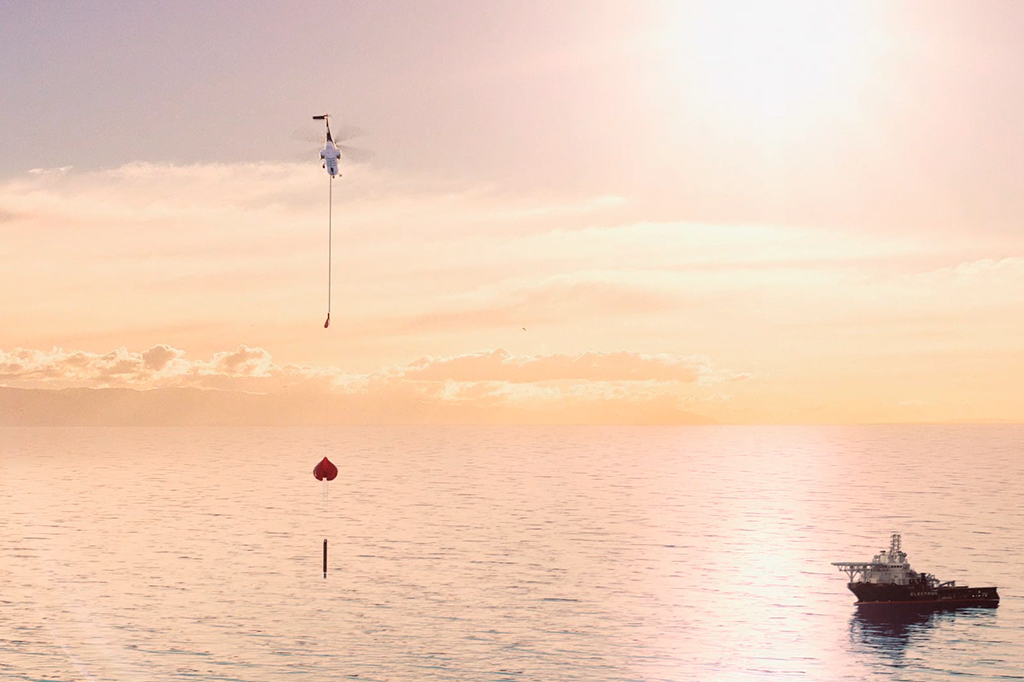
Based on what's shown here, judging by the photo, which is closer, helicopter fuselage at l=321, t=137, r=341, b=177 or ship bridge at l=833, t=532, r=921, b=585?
helicopter fuselage at l=321, t=137, r=341, b=177

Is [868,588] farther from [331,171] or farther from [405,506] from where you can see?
[405,506]

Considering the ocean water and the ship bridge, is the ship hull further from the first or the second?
the ocean water

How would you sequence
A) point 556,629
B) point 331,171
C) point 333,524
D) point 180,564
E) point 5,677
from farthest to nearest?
point 333,524 < point 180,564 < point 556,629 < point 5,677 < point 331,171

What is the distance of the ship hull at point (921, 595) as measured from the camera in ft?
324

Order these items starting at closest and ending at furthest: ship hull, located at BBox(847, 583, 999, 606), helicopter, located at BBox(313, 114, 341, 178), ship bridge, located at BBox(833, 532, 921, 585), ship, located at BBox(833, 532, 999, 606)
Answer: helicopter, located at BBox(313, 114, 341, 178) → ship hull, located at BBox(847, 583, 999, 606) → ship, located at BBox(833, 532, 999, 606) → ship bridge, located at BBox(833, 532, 921, 585)

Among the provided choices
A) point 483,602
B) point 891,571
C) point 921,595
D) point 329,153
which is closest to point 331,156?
point 329,153

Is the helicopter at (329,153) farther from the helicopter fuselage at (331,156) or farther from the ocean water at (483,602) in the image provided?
the ocean water at (483,602)

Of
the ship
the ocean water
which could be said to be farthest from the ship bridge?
the ocean water

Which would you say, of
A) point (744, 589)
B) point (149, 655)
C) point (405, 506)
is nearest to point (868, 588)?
point (744, 589)

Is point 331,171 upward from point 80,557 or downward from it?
upward

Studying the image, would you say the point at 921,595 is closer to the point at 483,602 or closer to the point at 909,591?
the point at 909,591

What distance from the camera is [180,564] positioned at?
120 m

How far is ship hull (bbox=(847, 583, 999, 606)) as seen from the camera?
9888 centimetres

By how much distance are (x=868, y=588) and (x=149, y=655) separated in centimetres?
6467
